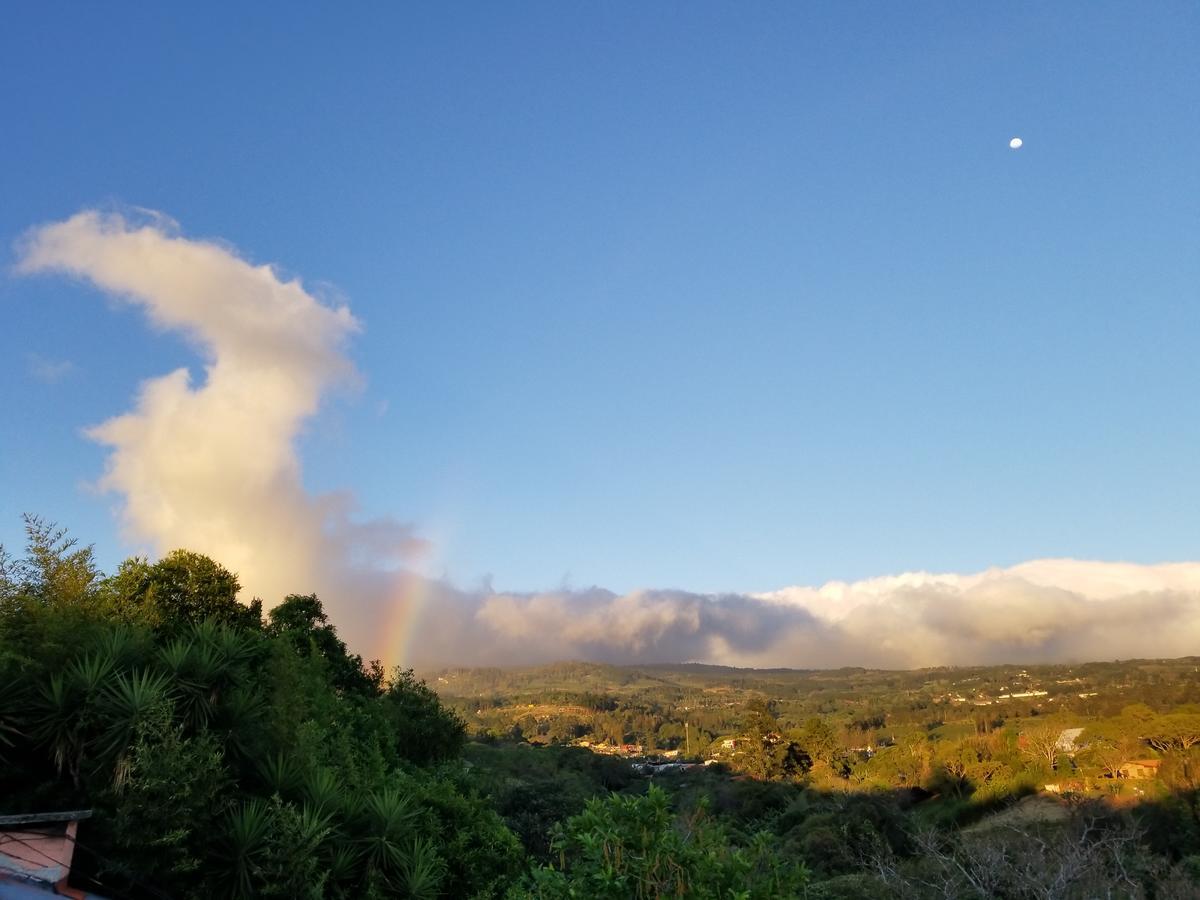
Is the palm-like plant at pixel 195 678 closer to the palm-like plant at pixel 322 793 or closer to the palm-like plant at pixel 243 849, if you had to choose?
the palm-like plant at pixel 243 849

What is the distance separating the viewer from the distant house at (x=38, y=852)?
830cm

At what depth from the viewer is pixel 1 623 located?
1353 centimetres

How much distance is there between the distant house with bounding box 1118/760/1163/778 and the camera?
4179cm

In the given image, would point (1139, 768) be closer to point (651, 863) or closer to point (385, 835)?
point (385, 835)

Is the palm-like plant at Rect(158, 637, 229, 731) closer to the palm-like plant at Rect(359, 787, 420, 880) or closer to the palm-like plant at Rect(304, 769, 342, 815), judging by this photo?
the palm-like plant at Rect(304, 769, 342, 815)

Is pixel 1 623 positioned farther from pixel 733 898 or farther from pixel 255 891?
pixel 733 898

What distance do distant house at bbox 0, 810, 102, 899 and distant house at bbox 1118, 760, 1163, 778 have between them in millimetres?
48428

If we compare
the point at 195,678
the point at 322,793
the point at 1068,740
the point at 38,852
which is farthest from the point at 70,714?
the point at 1068,740

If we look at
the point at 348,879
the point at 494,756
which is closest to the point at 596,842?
the point at 348,879

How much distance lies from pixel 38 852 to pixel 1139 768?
50523 mm

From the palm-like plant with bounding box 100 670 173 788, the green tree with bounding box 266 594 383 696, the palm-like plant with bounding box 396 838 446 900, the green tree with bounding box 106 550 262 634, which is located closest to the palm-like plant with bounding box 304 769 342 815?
the palm-like plant with bounding box 396 838 446 900

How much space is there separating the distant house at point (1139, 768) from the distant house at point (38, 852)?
4843 cm

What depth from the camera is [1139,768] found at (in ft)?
140

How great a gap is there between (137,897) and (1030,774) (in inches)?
1952
